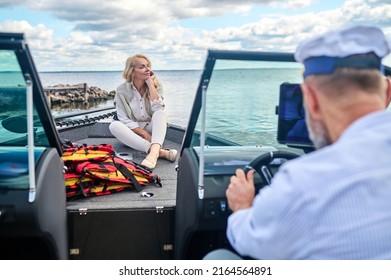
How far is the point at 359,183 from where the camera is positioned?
875 mm

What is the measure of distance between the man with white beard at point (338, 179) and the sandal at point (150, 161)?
8.40 ft

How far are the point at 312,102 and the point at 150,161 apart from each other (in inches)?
106

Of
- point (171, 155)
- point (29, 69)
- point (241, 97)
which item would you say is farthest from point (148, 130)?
point (29, 69)

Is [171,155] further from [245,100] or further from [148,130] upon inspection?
[245,100]

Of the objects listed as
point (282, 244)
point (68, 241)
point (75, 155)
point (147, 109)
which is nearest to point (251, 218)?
point (282, 244)

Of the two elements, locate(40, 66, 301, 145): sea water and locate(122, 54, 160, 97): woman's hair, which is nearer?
locate(40, 66, 301, 145): sea water

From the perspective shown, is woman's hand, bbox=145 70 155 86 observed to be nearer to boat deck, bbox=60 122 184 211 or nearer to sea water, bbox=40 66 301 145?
boat deck, bbox=60 122 184 211

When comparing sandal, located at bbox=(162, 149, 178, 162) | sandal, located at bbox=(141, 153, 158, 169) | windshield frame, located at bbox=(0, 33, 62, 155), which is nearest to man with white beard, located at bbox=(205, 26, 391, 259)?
windshield frame, located at bbox=(0, 33, 62, 155)

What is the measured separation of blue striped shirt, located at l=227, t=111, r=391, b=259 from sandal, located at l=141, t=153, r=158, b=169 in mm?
2687

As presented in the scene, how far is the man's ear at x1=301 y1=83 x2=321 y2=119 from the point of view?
1.07 m

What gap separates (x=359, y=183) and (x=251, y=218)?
0.92 feet

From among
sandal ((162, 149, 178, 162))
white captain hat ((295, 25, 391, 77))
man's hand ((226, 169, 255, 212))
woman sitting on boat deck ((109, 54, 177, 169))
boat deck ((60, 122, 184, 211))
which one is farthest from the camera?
woman sitting on boat deck ((109, 54, 177, 169))

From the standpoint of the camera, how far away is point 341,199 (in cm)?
88
